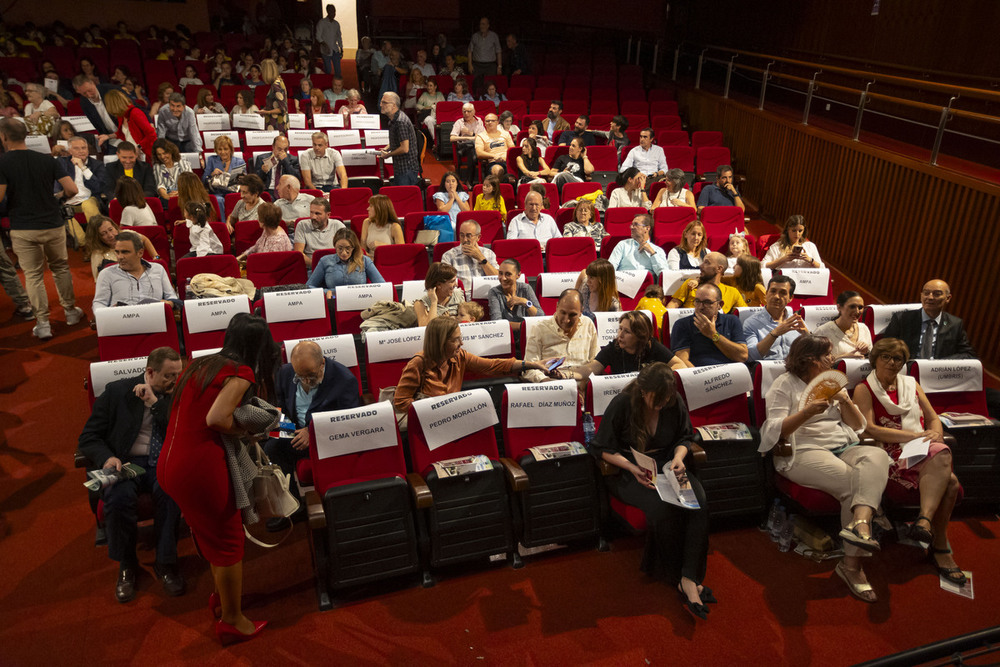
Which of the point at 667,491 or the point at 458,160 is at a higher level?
the point at 458,160

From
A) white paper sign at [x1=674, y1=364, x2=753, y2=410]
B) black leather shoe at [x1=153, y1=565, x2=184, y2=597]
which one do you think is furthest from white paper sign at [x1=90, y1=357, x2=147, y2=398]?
white paper sign at [x1=674, y1=364, x2=753, y2=410]

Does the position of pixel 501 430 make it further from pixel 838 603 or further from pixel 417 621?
pixel 838 603

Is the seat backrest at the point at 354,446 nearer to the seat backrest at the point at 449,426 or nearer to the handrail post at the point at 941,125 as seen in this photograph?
the seat backrest at the point at 449,426

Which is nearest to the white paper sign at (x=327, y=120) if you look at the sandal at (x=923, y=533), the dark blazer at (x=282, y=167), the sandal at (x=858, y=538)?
the dark blazer at (x=282, y=167)

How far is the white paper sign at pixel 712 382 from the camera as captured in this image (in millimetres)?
3770

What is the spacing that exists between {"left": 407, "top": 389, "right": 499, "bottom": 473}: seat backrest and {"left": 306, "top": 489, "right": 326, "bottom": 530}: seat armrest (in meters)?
0.55

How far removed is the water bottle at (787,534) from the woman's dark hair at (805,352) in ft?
2.49

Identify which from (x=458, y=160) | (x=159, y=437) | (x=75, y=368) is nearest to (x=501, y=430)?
(x=159, y=437)

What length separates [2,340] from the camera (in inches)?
224

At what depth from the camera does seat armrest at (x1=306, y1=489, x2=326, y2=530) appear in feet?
9.71

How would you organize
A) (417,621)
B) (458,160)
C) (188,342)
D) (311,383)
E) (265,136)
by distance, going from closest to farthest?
(417,621)
(311,383)
(188,342)
(265,136)
(458,160)

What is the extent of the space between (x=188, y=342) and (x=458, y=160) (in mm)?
5474

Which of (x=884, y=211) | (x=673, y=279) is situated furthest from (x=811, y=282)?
(x=884, y=211)

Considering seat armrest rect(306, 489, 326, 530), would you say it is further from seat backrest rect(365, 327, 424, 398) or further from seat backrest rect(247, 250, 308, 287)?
seat backrest rect(247, 250, 308, 287)
